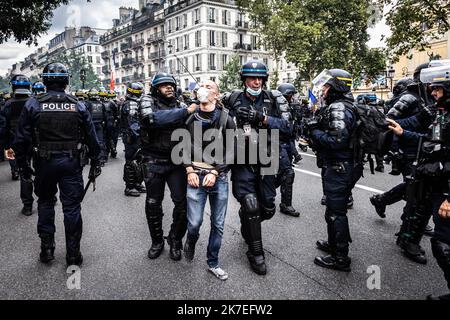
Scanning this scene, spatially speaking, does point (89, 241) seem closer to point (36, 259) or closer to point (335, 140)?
point (36, 259)

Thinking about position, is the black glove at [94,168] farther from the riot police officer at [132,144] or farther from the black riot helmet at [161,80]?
the riot police officer at [132,144]

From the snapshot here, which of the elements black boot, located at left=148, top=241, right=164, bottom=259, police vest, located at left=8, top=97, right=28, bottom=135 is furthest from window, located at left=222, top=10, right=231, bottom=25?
black boot, located at left=148, top=241, right=164, bottom=259

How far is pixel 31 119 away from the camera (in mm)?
3418

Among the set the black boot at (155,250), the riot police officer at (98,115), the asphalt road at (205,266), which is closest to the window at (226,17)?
the riot police officer at (98,115)

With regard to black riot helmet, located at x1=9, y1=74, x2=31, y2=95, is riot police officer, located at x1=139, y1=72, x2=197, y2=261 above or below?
below

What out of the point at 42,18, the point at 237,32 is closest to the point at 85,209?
the point at 42,18

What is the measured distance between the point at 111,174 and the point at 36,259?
494cm

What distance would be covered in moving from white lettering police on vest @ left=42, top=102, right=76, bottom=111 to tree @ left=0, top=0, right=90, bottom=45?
10.0 metres

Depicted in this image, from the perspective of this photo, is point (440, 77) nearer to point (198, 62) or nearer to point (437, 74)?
point (437, 74)

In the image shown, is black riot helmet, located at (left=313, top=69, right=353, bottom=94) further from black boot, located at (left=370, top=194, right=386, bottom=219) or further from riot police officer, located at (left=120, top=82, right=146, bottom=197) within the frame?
riot police officer, located at (left=120, top=82, right=146, bottom=197)

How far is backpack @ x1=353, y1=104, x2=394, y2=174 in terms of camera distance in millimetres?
3318

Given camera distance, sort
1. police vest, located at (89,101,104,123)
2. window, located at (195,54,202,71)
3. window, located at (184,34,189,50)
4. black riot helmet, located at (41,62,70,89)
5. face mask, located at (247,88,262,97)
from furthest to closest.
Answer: window, located at (184,34,189,50) < window, located at (195,54,202,71) < police vest, located at (89,101,104,123) < face mask, located at (247,88,262,97) < black riot helmet, located at (41,62,70,89)

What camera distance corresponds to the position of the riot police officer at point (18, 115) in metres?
5.45

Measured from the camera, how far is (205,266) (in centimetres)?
359
